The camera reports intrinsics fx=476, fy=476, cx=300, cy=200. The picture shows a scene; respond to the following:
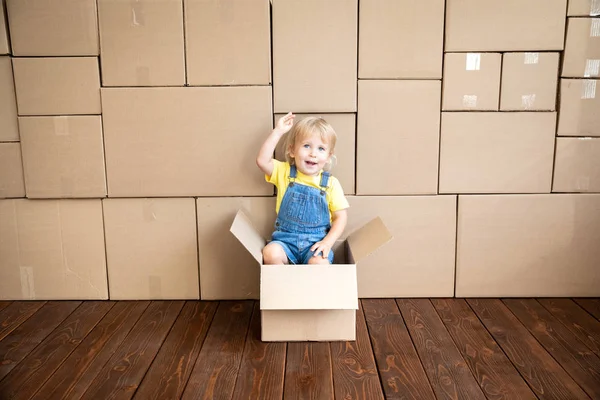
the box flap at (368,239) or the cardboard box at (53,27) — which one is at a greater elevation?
the cardboard box at (53,27)

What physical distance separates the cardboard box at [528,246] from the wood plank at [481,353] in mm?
149

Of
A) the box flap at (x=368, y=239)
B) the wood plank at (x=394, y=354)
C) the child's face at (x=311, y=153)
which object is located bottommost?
the wood plank at (x=394, y=354)

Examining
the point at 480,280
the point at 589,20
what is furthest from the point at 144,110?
the point at 589,20

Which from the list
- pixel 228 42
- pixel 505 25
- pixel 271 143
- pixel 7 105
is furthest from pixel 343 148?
pixel 7 105

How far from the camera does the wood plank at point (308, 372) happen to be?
131cm

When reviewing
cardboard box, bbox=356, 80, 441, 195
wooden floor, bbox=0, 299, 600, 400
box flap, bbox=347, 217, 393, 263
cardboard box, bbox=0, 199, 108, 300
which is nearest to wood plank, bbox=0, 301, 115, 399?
wooden floor, bbox=0, 299, 600, 400

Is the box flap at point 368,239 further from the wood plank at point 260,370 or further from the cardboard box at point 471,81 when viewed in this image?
the cardboard box at point 471,81

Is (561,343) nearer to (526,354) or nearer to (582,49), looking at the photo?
(526,354)

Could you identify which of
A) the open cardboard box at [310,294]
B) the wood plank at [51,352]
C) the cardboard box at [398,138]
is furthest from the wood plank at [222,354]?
the cardboard box at [398,138]

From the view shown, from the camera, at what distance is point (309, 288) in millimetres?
1520

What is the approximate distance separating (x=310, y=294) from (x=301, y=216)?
0.35 meters

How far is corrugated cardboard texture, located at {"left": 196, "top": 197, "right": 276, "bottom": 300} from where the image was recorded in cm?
189

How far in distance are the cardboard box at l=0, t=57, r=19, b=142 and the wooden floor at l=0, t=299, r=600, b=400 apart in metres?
0.68

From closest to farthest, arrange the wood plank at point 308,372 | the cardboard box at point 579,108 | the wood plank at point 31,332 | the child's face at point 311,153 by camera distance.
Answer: the wood plank at point 308,372 < the wood plank at point 31,332 < the child's face at point 311,153 < the cardboard box at point 579,108
